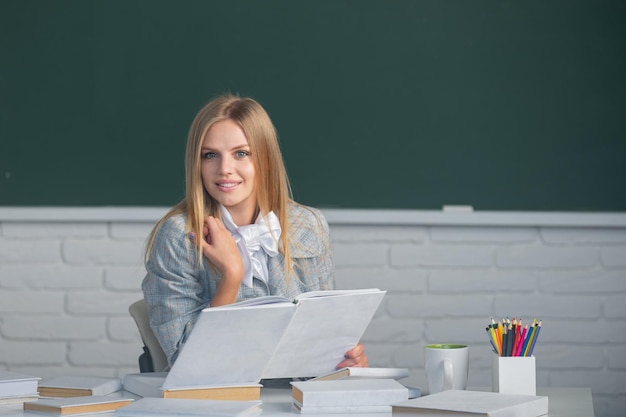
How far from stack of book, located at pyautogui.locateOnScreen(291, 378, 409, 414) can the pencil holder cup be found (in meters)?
0.19

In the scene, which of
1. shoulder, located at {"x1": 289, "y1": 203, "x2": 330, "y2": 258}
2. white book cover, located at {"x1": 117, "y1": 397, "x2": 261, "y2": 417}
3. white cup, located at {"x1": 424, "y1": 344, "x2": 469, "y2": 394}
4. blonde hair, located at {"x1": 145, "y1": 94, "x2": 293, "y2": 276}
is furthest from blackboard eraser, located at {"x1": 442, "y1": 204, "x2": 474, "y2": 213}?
→ white book cover, located at {"x1": 117, "y1": 397, "x2": 261, "y2": 417}

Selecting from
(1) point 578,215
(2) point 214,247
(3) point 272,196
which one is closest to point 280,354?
(2) point 214,247

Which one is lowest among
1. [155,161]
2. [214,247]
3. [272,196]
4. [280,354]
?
[280,354]

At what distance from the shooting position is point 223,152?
1.96 metres

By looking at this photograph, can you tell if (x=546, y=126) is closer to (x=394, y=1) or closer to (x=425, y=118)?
(x=425, y=118)

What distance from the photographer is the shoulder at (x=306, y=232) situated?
6.79 feet

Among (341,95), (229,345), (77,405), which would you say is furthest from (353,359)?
(341,95)

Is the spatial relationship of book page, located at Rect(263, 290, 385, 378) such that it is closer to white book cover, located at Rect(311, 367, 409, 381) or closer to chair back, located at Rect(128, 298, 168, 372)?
white book cover, located at Rect(311, 367, 409, 381)

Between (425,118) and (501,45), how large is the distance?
1.04 ft

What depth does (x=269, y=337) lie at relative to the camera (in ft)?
5.10

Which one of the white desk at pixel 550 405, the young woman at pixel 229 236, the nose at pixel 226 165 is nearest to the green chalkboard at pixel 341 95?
the young woman at pixel 229 236

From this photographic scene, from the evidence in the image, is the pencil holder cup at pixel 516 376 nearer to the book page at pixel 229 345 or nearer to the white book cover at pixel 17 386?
the book page at pixel 229 345

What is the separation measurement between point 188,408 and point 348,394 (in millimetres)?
258

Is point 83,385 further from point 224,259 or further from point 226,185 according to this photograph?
point 226,185
